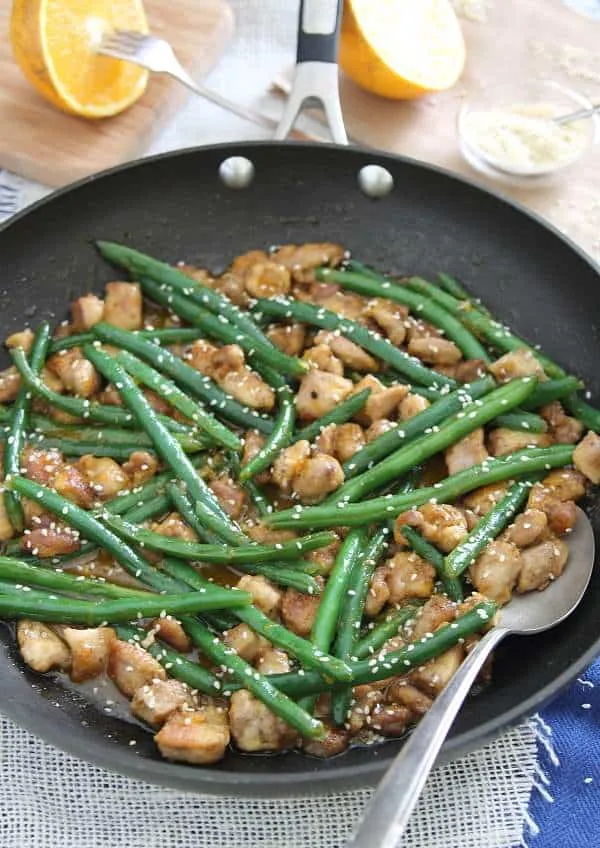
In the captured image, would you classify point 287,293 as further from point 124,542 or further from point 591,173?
point 591,173

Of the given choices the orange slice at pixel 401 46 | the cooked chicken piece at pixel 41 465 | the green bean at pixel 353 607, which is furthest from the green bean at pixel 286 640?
the orange slice at pixel 401 46

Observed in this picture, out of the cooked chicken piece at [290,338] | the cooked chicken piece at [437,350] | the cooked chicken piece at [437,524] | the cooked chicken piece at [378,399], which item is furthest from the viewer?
the cooked chicken piece at [290,338]

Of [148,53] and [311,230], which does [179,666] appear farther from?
[148,53]

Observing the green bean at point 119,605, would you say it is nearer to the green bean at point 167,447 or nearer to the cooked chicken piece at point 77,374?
the green bean at point 167,447

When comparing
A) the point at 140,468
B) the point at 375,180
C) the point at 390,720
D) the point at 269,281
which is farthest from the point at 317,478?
the point at 375,180

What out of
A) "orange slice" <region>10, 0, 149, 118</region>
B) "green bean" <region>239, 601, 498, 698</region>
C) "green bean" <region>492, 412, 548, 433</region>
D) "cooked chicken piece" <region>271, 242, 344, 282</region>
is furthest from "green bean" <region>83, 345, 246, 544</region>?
"orange slice" <region>10, 0, 149, 118</region>
